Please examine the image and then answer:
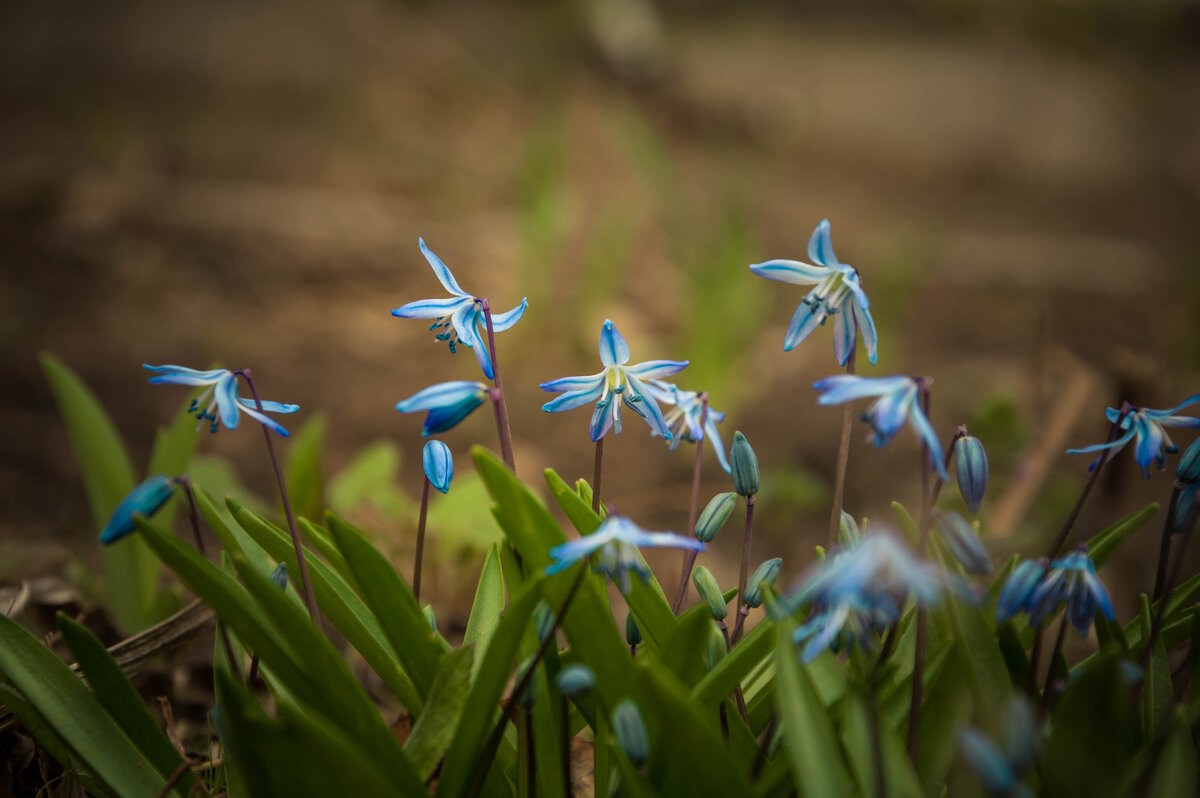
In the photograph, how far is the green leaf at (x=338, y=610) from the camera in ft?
3.67

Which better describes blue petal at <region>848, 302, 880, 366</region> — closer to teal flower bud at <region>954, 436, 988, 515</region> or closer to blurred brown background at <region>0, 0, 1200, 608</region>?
teal flower bud at <region>954, 436, 988, 515</region>

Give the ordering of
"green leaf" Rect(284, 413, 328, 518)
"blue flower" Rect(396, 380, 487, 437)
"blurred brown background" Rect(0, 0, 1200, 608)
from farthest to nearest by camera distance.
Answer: "blurred brown background" Rect(0, 0, 1200, 608), "green leaf" Rect(284, 413, 328, 518), "blue flower" Rect(396, 380, 487, 437)

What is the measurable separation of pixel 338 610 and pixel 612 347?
20.8 inches

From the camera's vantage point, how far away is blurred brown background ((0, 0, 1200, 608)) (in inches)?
126

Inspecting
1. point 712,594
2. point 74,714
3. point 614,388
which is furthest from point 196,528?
point 712,594

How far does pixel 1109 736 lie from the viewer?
872 millimetres

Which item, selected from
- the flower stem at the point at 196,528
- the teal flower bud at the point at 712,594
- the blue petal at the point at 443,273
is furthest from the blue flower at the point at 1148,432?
the flower stem at the point at 196,528

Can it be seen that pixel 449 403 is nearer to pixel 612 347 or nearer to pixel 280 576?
pixel 612 347

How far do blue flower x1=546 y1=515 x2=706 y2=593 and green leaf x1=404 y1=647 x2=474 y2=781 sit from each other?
0.21 m

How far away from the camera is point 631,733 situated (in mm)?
874

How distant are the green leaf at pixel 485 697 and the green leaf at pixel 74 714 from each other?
0.44 meters

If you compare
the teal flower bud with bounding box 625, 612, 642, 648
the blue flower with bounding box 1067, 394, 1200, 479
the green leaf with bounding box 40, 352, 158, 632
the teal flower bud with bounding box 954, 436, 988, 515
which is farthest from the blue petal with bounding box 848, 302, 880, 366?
the green leaf with bounding box 40, 352, 158, 632

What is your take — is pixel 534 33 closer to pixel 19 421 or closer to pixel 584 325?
pixel 584 325

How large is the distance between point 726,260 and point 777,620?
7.80 feet
